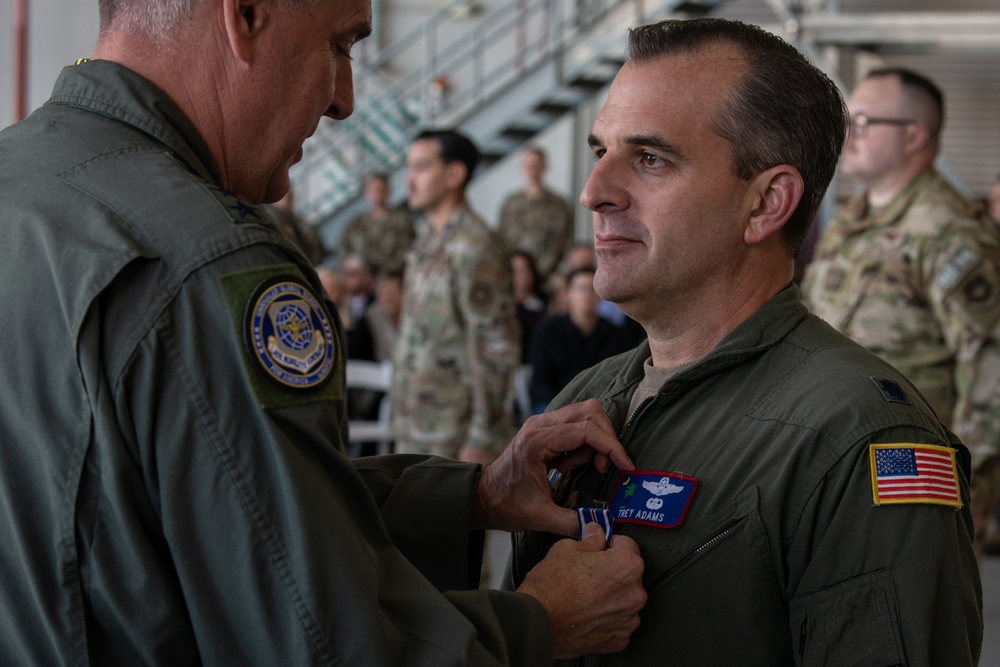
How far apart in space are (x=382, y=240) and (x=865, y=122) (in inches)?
241

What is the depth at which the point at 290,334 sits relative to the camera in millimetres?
1127

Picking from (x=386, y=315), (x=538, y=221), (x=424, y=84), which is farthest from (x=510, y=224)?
(x=386, y=315)

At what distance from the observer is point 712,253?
1589mm

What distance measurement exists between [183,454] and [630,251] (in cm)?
78

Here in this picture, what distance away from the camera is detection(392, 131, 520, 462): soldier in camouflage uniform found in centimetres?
453

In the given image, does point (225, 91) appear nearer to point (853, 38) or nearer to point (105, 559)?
point (105, 559)

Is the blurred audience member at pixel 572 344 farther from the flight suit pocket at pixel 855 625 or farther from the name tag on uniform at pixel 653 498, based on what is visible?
the flight suit pocket at pixel 855 625

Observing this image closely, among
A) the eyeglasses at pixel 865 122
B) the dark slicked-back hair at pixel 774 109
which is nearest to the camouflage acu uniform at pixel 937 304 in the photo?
the eyeglasses at pixel 865 122

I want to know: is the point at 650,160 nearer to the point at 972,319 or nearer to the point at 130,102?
the point at 130,102

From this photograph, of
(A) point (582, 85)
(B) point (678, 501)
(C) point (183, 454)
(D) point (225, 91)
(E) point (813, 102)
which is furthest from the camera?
(A) point (582, 85)

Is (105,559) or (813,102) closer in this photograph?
(105,559)

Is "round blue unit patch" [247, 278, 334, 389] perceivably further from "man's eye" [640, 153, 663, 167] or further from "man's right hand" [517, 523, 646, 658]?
"man's eye" [640, 153, 663, 167]

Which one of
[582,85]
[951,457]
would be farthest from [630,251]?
[582,85]

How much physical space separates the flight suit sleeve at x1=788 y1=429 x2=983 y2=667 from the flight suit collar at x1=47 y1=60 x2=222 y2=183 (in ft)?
2.83
